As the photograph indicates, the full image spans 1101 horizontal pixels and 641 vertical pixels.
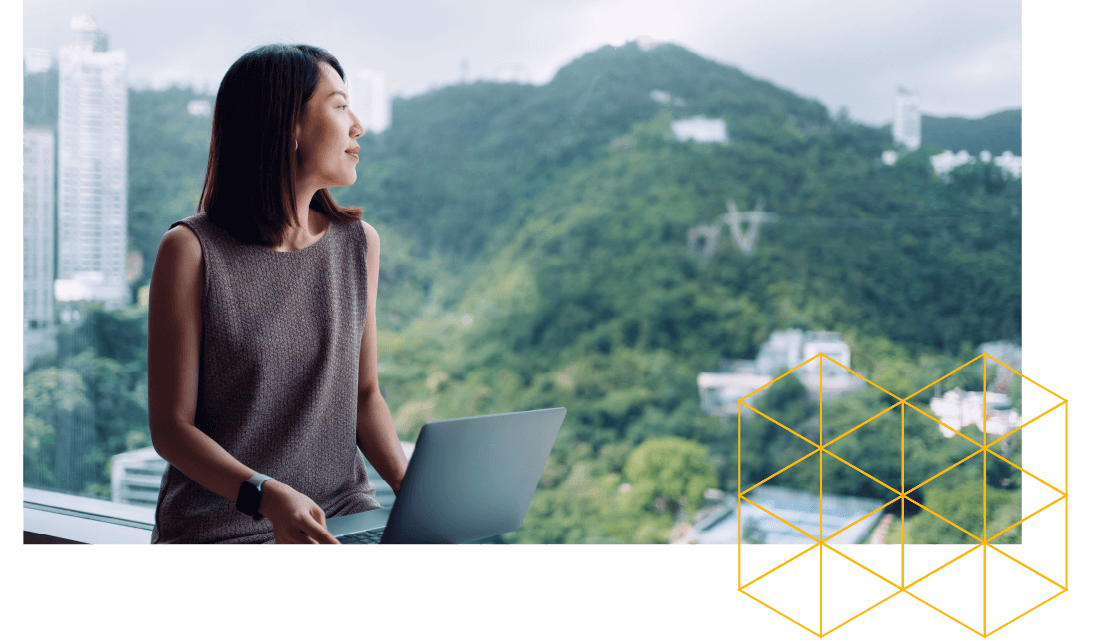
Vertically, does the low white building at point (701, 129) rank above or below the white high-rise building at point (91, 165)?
above

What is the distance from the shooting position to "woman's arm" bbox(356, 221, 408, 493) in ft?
3.01

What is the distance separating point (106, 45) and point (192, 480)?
7.70 m

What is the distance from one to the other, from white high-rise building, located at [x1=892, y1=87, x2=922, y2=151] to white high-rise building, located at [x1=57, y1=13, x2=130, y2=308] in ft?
27.4

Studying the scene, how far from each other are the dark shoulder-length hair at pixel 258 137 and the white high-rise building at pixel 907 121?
28.3 feet

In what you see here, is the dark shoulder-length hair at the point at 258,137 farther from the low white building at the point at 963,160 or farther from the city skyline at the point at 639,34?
the low white building at the point at 963,160

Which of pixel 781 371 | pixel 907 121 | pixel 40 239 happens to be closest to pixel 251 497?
pixel 40 239

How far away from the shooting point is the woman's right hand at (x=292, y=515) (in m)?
0.66

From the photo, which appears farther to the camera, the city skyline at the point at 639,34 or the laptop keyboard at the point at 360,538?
the city skyline at the point at 639,34

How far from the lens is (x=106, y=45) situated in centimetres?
678

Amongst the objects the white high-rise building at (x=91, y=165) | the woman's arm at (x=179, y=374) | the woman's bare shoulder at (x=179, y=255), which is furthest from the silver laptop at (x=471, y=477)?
the white high-rise building at (x=91, y=165)

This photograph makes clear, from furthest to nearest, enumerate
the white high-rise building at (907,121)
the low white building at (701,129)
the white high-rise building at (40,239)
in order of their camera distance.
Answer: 1. the low white building at (701,129)
2. the white high-rise building at (907,121)
3. the white high-rise building at (40,239)

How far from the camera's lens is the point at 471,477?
67 centimetres
